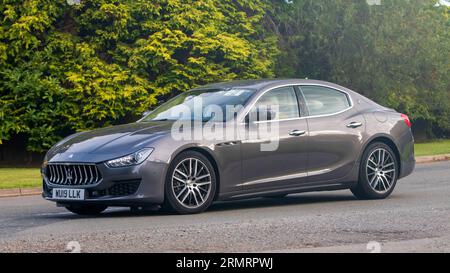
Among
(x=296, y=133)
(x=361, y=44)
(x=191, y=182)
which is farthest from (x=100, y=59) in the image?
(x=191, y=182)

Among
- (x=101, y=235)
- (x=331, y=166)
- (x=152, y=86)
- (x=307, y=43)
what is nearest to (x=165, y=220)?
(x=101, y=235)

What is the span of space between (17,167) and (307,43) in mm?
12742

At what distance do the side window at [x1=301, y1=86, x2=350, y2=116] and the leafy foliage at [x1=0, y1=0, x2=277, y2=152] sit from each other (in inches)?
553

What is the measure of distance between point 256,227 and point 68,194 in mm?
2479

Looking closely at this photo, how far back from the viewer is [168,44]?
26.9 meters

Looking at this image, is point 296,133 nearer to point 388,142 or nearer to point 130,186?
point 388,142

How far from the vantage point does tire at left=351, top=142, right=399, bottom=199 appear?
12164mm

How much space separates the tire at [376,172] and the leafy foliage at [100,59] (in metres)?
14.4

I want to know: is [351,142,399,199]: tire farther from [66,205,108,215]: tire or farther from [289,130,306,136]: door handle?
[66,205,108,215]: tire

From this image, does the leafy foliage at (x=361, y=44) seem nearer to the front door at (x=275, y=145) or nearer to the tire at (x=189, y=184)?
the front door at (x=275, y=145)

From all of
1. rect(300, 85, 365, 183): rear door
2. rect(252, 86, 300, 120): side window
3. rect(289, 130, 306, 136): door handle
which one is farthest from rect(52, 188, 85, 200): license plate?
rect(300, 85, 365, 183): rear door

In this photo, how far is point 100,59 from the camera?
27.0m

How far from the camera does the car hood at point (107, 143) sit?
10234 mm
